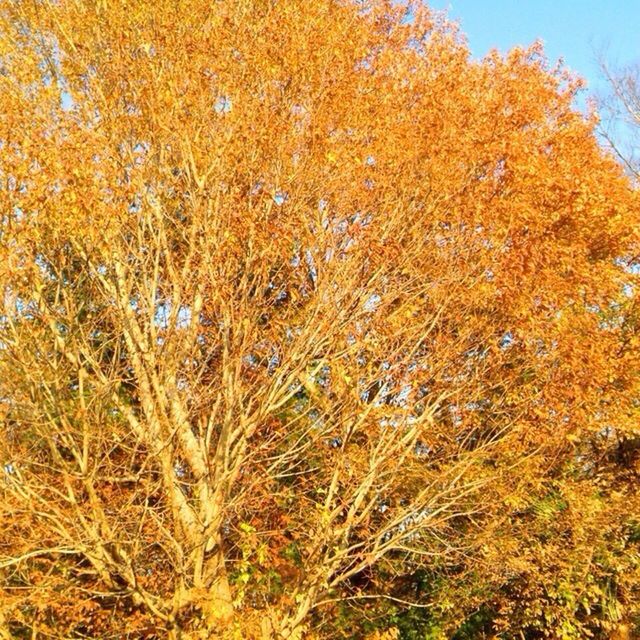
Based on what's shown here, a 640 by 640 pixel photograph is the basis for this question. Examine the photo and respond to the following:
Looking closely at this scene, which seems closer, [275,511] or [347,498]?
[347,498]

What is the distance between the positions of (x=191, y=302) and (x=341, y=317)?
203 centimetres

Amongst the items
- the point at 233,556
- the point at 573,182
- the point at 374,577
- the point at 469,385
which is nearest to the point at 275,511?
the point at 233,556

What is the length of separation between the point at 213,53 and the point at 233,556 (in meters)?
7.84

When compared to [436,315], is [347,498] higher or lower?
lower

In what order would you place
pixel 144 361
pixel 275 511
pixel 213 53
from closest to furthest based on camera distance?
pixel 144 361 < pixel 213 53 < pixel 275 511

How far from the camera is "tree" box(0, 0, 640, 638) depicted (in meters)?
7.04

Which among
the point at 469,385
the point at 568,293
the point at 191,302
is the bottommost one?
the point at 469,385

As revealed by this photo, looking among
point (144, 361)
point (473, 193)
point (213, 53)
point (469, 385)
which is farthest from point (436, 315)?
point (213, 53)

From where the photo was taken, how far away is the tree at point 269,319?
7035 millimetres

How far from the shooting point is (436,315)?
29.9 feet

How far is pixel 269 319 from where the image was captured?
9633 mm

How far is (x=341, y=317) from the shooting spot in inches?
322

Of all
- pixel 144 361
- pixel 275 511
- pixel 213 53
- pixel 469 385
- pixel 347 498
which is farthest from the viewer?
pixel 275 511

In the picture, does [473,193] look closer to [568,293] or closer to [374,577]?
[568,293]
